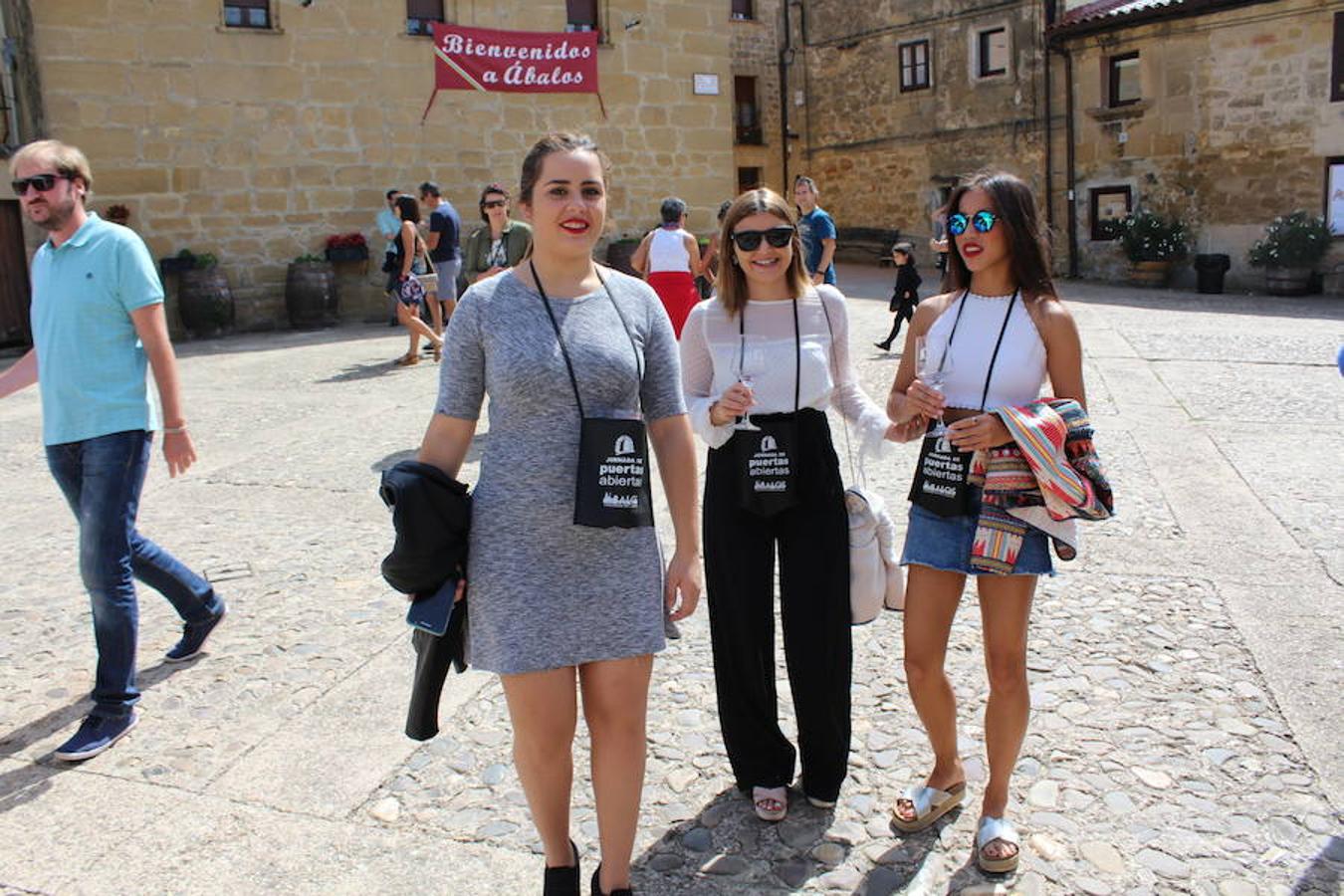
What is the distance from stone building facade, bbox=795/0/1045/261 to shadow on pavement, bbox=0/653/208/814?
2200cm

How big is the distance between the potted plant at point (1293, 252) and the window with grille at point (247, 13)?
16204 millimetres

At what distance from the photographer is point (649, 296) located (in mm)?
2623

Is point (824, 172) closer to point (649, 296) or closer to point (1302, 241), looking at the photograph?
point (1302, 241)

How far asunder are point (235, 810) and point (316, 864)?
419mm

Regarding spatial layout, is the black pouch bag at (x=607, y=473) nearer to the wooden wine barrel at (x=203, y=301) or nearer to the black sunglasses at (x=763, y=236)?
the black sunglasses at (x=763, y=236)

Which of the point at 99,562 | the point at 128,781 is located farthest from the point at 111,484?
the point at 128,781

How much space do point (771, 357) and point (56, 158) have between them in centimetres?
235

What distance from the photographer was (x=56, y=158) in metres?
3.55

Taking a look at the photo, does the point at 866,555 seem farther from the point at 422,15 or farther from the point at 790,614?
the point at 422,15

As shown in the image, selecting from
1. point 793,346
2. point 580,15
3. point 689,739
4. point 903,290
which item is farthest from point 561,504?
point 580,15

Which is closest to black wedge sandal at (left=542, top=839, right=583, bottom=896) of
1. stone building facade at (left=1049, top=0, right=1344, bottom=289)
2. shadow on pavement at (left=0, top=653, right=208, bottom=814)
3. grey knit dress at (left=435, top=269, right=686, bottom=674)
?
grey knit dress at (left=435, top=269, right=686, bottom=674)

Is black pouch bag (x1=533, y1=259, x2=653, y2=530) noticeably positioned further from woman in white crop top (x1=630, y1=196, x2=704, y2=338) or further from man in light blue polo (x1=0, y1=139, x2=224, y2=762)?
woman in white crop top (x1=630, y1=196, x2=704, y2=338)

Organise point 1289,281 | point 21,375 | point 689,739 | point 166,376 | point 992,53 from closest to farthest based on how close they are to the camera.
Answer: point 689,739
point 166,376
point 21,375
point 1289,281
point 992,53

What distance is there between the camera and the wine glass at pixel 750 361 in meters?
3.05
